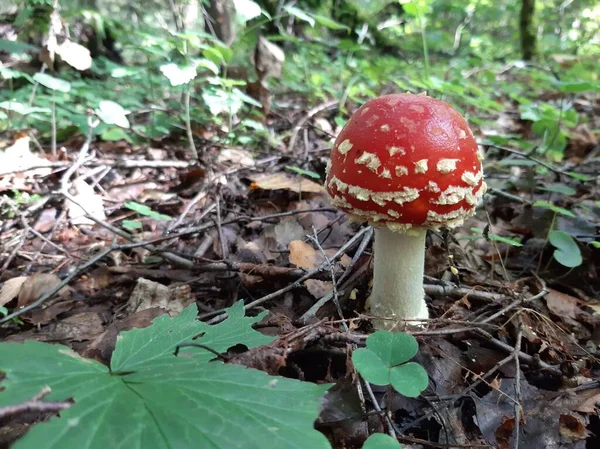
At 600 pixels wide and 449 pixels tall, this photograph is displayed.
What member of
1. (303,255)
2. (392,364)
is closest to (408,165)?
(392,364)

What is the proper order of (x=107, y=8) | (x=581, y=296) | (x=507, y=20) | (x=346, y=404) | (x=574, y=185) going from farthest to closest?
1. (x=507, y=20)
2. (x=107, y=8)
3. (x=574, y=185)
4. (x=581, y=296)
5. (x=346, y=404)

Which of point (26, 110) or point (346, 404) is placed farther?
point (26, 110)

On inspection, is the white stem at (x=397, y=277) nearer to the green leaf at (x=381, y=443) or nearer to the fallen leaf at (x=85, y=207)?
the green leaf at (x=381, y=443)

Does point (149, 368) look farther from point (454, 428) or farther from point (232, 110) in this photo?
point (232, 110)

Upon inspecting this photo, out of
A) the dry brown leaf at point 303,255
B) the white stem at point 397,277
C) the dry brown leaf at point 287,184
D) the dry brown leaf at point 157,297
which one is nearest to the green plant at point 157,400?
the dry brown leaf at point 157,297

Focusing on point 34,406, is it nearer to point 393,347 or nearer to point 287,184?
point 393,347

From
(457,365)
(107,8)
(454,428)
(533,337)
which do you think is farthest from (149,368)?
(107,8)
